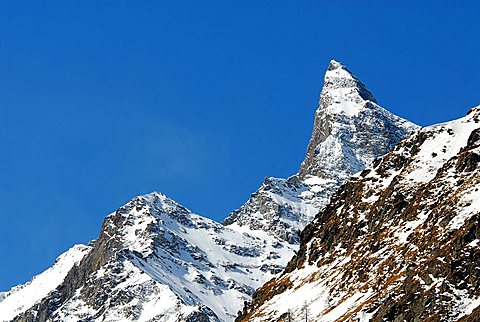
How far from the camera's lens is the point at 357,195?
638 feet

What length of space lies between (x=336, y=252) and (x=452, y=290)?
2272 inches

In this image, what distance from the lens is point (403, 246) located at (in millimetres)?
155000

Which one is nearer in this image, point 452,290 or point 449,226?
point 452,290

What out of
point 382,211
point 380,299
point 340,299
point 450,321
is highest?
point 382,211

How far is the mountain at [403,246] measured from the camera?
12975cm

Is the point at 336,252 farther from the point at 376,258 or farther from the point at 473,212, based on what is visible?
the point at 473,212

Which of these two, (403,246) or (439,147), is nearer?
(403,246)

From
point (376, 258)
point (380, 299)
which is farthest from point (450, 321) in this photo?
point (376, 258)

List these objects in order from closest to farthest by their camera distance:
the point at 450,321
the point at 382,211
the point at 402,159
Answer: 1. the point at 450,321
2. the point at 382,211
3. the point at 402,159

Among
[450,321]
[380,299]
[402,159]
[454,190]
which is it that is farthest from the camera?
[402,159]

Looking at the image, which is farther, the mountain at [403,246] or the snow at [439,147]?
the snow at [439,147]

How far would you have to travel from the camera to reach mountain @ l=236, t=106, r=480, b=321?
129750 mm

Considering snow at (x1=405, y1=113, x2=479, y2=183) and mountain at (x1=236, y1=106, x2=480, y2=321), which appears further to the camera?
snow at (x1=405, y1=113, x2=479, y2=183)

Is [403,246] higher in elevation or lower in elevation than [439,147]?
lower
